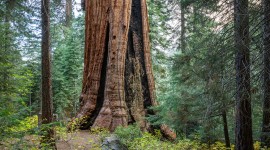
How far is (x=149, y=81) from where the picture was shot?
8852 mm

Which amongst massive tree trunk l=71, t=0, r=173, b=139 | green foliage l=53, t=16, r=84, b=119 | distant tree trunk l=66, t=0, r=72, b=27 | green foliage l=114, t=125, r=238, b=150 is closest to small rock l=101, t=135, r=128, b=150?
green foliage l=114, t=125, r=238, b=150

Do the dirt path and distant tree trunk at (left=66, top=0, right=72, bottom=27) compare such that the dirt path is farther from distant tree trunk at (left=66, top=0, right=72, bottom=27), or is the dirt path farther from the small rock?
distant tree trunk at (left=66, top=0, right=72, bottom=27)

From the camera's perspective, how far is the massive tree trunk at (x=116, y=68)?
7.99 meters

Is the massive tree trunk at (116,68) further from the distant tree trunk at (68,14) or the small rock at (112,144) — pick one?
the small rock at (112,144)

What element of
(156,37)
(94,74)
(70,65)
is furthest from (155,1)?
→ (94,74)

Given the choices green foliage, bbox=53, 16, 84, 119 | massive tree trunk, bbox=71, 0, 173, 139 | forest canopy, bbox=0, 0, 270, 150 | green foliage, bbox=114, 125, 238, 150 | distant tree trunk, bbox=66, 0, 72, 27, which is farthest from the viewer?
green foliage, bbox=53, 16, 84, 119

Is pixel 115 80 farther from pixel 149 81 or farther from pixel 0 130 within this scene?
pixel 0 130

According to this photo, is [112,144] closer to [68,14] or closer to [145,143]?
[145,143]

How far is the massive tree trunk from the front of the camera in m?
7.99

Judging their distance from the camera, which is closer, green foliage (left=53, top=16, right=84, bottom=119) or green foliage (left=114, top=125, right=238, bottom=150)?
green foliage (left=114, top=125, right=238, bottom=150)

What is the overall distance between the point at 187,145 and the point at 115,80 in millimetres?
2978

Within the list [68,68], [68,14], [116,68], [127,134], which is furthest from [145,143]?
[68,68]

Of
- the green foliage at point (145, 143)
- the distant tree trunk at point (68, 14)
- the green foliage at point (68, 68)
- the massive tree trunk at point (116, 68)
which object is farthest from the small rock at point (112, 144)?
the green foliage at point (68, 68)

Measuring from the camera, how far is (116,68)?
8133 millimetres
